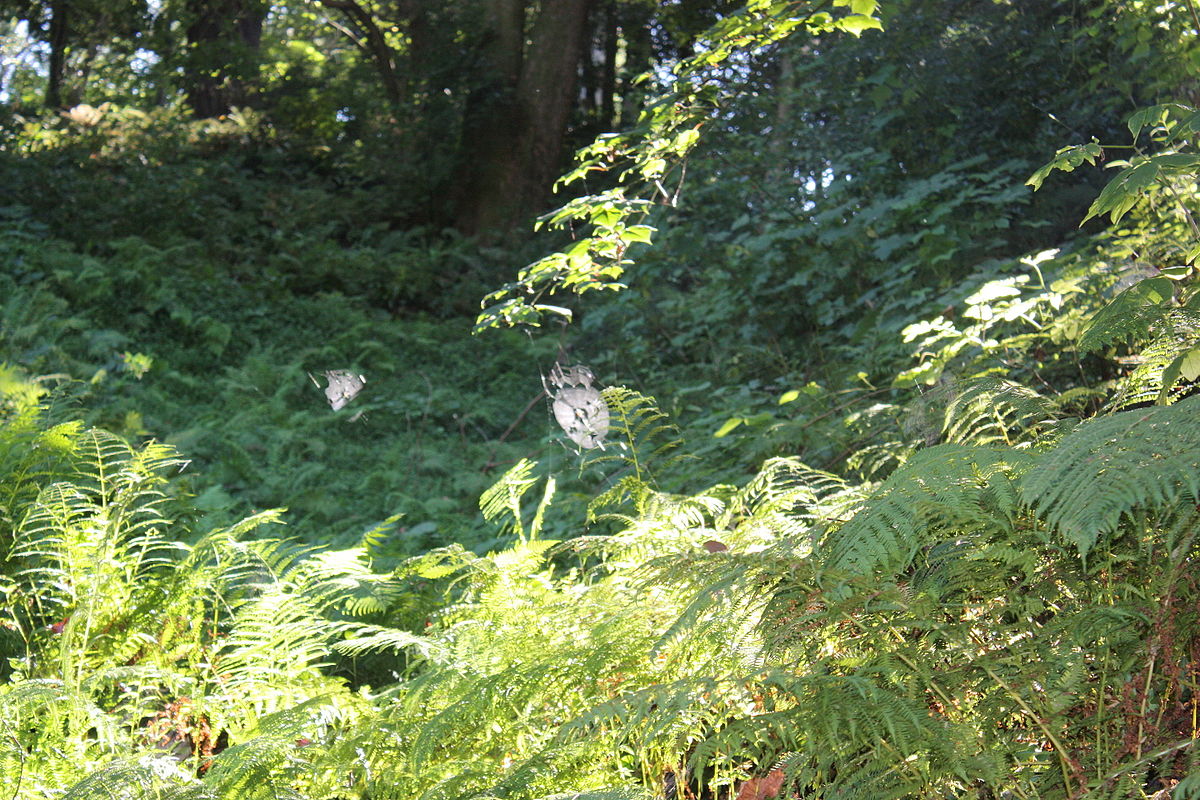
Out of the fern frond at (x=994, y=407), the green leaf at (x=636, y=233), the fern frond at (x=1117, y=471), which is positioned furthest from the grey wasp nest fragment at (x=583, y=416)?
the fern frond at (x=1117, y=471)

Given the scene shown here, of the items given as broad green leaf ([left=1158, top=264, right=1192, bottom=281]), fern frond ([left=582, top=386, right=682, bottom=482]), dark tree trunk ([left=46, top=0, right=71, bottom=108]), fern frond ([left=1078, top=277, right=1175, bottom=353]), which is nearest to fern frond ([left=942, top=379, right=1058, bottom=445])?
fern frond ([left=1078, top=277, right=1175, bottom=353])

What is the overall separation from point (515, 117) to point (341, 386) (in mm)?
4986

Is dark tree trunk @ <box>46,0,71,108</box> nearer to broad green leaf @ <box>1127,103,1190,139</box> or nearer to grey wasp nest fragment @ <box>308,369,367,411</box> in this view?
grey wasp nest fragment @ <box>308,369,367,411</box>

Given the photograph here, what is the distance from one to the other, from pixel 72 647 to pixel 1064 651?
2834 millimetres

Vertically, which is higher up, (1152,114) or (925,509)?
(1152,114)

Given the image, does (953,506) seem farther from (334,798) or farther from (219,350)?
(219,350)

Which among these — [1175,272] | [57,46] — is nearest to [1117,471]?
[1175,272]

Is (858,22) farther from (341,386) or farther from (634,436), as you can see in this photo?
(341,386)

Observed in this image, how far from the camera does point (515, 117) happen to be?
11.6 metres

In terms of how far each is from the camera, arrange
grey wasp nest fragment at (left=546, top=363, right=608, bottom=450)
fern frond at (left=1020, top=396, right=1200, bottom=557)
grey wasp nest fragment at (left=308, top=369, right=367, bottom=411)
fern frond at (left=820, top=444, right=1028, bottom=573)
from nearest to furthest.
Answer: fern frond at (left=1020, top=396, right=1200, bottom=557) → fern frond at (left=820, top=444, right=1028, bottom=573) → grey wasp nest fragment at (left=546, top=363, right=608, bottom=450) → grey wasp nest fragment at (left=308, top=369, right=367, bottom=411)

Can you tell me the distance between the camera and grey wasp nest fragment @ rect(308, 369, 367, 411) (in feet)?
25.2

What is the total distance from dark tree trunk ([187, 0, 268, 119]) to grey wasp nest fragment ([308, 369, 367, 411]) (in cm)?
559

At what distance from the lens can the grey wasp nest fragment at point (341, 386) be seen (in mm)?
7680

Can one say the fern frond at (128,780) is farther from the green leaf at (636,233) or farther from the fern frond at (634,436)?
the green leaf at (636,233)
